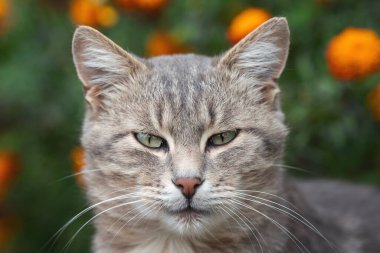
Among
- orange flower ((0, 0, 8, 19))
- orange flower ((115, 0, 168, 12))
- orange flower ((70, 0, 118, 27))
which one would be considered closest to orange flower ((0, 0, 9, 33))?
orange flower ((0, 0, 8, 19))

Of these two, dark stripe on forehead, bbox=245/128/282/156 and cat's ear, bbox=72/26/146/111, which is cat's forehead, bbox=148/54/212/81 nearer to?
cat's ear, bbox=72/26/146/111

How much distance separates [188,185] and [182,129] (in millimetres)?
274

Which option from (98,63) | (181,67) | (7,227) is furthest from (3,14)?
(181,67)

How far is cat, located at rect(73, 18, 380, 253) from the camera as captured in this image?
2.97 metres

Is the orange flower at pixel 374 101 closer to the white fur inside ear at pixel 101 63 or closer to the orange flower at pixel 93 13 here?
the white fur inside ear at pixel 101 63

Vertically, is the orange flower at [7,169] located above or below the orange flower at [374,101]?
below

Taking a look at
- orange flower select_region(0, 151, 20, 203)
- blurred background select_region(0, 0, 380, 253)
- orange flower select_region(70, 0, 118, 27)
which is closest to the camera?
blurred background select_region(0, 0, 380, 253)

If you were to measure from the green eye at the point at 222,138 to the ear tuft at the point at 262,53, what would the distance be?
31 cm

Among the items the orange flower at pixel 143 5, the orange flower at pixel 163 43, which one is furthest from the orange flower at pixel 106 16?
the orange flower at pixel 163 43

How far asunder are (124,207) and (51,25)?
6.65ft

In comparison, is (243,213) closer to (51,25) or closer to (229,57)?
(229,57)

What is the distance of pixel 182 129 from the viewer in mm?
3031

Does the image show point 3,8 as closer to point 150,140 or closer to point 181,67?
point 181,67

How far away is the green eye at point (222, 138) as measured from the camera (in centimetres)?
308
